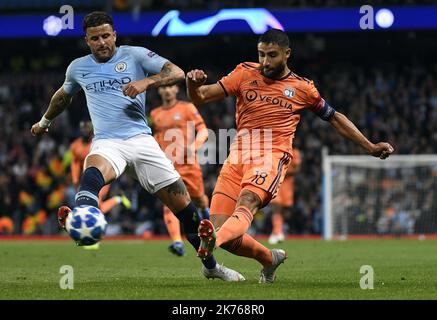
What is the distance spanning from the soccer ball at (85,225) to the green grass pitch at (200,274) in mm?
439

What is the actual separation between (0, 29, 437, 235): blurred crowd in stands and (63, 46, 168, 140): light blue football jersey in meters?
14.1

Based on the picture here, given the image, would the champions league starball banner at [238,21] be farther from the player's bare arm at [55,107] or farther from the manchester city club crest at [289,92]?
the manchester city club crest at [289,92]

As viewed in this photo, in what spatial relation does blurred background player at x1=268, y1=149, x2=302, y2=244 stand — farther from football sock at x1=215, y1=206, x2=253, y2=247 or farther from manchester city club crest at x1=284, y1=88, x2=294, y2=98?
football sock at x1=215, y1=206, x2=253, y2=247

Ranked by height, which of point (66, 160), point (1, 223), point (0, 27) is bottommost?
point (1, 223)

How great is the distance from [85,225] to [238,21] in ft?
61.1

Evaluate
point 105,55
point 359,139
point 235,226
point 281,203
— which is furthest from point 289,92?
point 281,203

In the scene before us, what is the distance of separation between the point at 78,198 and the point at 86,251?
7.76 meters

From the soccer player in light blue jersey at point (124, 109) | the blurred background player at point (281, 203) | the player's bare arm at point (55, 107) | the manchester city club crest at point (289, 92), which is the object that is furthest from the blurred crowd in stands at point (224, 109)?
the manchester city club crest at point (289, 92)

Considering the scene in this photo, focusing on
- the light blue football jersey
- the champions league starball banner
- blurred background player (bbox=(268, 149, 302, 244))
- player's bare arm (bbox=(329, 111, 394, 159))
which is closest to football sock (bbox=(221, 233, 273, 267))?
player's bare arm (bbox=(329, 111, 394, 159))

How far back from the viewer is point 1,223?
23.5 meters

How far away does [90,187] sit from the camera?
8000 mm

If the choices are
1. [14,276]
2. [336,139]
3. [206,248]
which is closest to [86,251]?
[14,276]

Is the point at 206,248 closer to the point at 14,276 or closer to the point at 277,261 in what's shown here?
the point at 277,261

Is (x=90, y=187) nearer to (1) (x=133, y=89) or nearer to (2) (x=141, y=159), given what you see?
(2) (x=141, y=159)
